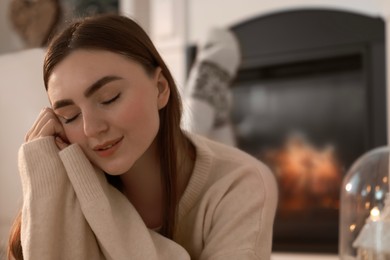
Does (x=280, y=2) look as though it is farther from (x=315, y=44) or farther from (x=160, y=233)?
(x=160, y=233)

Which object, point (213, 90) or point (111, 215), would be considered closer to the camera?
point (111, 215)

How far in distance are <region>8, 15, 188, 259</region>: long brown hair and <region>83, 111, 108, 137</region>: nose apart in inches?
3.9

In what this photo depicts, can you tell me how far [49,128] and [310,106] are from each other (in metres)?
2.25

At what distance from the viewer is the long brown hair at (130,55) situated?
0.87 meters

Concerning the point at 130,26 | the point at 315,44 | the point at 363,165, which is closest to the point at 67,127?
the point at 130,26

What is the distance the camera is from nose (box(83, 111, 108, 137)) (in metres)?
0.84

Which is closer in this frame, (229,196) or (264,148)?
(229,196)

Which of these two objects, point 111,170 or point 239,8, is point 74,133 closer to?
point 111,170

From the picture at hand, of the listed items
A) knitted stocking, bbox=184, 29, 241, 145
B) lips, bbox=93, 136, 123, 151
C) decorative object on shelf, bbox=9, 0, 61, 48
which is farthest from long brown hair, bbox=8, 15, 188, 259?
knitted stocking, bbox=184, 29, 241, 145

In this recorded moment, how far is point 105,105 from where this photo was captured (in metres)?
0.86

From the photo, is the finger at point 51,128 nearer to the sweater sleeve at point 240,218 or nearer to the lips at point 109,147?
the lips at point 109,147

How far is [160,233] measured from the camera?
38.5 inches

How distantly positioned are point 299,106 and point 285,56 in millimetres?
268

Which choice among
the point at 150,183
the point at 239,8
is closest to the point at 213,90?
the point at 150,183
